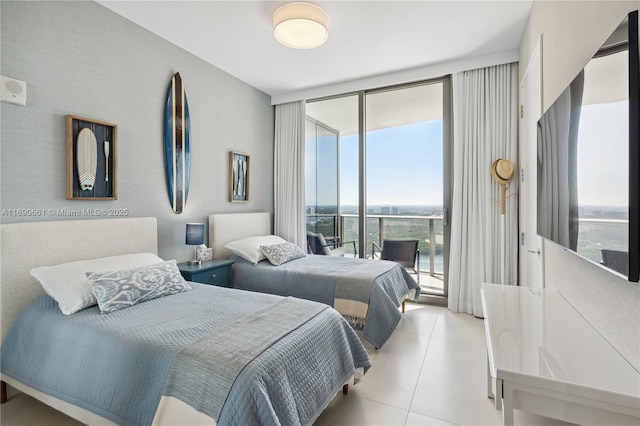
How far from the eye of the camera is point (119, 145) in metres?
2.69

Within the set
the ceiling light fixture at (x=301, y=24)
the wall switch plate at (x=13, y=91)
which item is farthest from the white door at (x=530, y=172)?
the wall switch plate at (x=13, y=91)

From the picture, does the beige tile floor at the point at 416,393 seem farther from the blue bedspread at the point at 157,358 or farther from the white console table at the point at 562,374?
the white console table at the point at 562,374

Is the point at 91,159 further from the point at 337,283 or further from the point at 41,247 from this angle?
the point at 337,283

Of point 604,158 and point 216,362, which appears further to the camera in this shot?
point 216,362

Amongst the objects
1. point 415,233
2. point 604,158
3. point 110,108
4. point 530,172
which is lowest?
point 415,233

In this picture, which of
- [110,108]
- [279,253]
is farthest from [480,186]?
[110,108]

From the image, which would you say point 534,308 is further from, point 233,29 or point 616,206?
point 233,29

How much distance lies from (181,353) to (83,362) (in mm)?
616

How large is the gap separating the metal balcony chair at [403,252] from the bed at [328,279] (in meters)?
0.56

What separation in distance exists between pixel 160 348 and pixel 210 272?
1676mm

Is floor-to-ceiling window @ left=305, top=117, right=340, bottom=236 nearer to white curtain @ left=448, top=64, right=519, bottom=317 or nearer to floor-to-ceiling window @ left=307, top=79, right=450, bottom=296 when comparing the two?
floor-to-ceiling window @ left=307, top=79, right=450, bottom=296

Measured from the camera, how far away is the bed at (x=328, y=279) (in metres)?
2.70

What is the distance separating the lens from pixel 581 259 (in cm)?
151

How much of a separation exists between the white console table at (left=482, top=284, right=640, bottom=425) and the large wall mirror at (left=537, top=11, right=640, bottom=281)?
1.03ft
